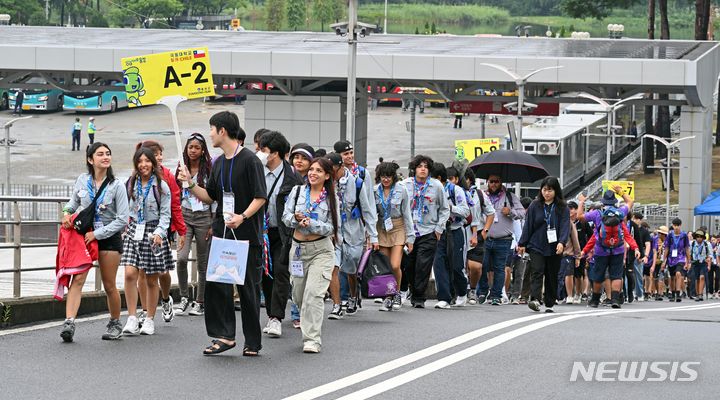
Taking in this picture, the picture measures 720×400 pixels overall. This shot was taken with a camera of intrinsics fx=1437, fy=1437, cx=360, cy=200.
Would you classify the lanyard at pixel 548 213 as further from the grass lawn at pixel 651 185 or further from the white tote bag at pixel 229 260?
the grass lawn at pixel 651 185

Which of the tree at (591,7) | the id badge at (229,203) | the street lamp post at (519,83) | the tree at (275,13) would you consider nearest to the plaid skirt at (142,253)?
the id badge at (229,203)

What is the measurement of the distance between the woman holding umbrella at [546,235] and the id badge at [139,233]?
5.30 meters

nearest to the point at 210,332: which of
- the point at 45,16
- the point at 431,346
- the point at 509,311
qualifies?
the point at 431,346

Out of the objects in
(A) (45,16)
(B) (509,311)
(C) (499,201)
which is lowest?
(B) (509,311)

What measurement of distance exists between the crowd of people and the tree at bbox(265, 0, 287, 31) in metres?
110

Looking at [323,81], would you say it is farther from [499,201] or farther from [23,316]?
[23,316]

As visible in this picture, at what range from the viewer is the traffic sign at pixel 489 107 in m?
41.9

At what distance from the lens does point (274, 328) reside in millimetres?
12359

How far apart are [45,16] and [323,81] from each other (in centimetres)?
8419

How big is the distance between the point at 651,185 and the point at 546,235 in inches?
1803

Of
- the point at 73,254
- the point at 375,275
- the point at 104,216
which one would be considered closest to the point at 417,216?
the point at 375,275

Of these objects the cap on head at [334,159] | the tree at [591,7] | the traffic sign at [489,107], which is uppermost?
the tree at [591,7]

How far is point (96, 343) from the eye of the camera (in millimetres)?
11703

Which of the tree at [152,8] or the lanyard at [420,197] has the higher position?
the tree at [152,8]
